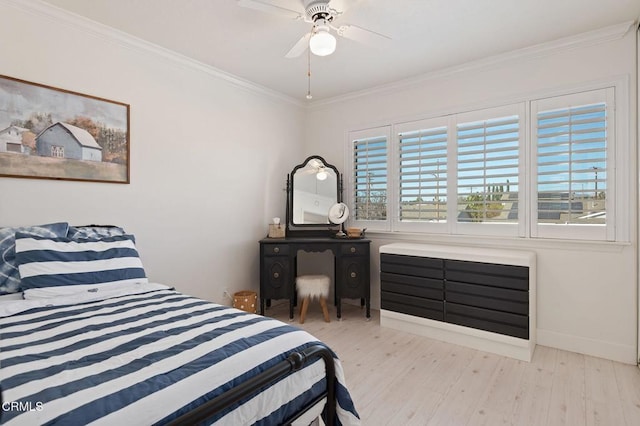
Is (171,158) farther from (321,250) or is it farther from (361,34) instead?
(361,34)

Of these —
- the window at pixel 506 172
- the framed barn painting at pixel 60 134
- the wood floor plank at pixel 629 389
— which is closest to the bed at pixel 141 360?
the framed barn painting at pixel 60 134

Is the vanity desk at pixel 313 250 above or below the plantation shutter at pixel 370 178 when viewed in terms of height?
below

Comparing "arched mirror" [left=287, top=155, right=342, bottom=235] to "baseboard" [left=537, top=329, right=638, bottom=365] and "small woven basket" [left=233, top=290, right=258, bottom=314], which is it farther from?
"baseboard" [left=537, top=329, right=638, bottom=365]

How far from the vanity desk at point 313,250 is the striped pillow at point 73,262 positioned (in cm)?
150

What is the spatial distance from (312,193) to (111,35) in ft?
7.99

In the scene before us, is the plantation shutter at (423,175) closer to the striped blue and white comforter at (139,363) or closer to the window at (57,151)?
the striped blue and white comforter at (139,363)

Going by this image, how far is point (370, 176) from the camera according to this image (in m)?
4.01

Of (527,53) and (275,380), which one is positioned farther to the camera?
(527,53)

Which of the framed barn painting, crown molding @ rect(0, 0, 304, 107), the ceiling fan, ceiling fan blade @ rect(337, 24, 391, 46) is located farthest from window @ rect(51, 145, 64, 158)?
ceiling fan blade @ rect(337, 24, 391, 46)

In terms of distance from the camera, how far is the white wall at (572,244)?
2.56 metres

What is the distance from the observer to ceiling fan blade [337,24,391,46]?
84.7 inches

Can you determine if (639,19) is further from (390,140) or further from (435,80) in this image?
(390,140)

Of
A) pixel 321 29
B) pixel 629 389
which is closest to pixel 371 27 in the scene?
pixel 321 29

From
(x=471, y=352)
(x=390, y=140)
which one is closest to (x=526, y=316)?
(x=471, y=352)
